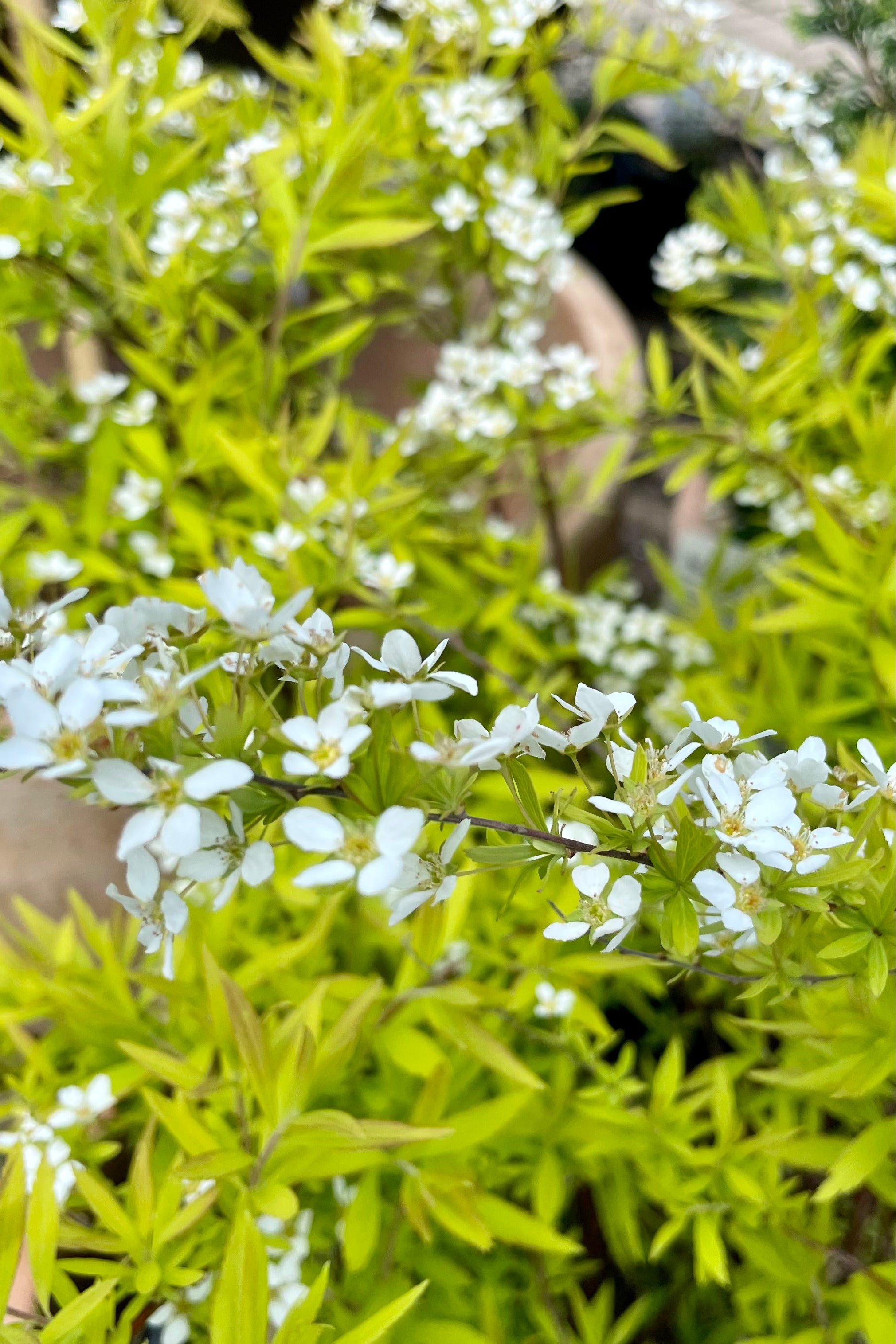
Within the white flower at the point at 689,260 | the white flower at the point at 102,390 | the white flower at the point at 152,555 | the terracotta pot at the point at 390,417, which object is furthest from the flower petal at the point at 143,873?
the white flower at the point at 689,260

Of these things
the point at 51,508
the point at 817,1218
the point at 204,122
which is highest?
the point at 204,122

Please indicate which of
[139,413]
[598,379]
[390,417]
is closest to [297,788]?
[139,413]

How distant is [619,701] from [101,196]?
0.52m

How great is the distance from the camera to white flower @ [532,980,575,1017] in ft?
1.63

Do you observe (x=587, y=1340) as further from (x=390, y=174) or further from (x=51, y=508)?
(x=390, y=174)

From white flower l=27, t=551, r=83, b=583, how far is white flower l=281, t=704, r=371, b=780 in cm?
44

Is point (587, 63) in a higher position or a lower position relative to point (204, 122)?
lower

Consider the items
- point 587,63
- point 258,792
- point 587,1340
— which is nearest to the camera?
point 258,792

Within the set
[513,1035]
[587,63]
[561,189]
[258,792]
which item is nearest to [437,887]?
[258,792]

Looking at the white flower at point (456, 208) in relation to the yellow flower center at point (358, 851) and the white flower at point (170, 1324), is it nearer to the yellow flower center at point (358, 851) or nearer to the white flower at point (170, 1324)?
the yellow flower center at point (358, 851)

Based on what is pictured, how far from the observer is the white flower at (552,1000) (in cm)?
50

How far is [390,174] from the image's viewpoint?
70 cm

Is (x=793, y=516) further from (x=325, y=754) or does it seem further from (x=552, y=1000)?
(x=325, y=754)

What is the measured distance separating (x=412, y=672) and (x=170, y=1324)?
1.07 ft
